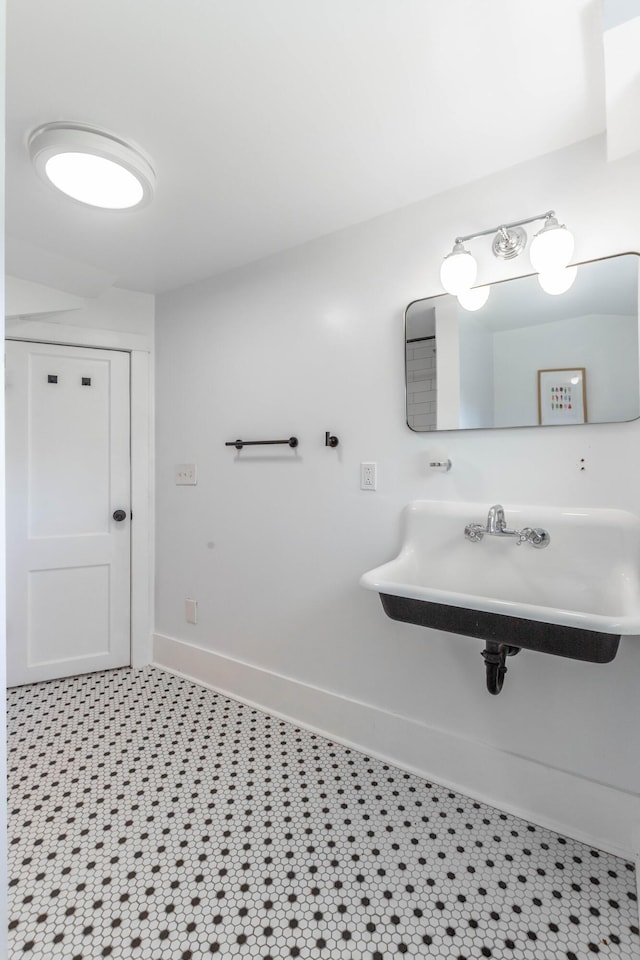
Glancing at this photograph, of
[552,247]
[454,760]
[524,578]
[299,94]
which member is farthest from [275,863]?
[299,94]

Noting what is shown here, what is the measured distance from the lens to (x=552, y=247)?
1432 millimetres

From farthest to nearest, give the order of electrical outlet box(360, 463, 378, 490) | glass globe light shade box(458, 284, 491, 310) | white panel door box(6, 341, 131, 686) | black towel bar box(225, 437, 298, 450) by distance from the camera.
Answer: white panel door box(6, 341, 131, 686) < black towel bar box(225, 437, 298, 450) < electrical outlet box(360, 463, 378, 490) < glass globe light shade box(458, 284, 491, 310)

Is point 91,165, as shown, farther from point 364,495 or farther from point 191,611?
point 191,611

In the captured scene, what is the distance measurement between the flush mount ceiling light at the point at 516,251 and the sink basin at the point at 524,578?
30.4 inches

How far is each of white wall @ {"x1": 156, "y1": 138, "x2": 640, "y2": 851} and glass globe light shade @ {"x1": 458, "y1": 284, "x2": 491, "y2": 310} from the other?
0.08 metres

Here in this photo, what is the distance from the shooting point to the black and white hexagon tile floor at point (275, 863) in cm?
121

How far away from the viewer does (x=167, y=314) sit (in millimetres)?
2775

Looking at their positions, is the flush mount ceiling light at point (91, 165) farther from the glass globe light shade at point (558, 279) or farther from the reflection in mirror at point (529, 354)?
the glass globe light shade at point (558, 279)

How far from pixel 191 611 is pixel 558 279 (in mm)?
2341

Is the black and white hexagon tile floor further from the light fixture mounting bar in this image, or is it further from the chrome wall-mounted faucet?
the light fixture mounting bar

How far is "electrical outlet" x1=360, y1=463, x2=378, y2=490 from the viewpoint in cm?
197

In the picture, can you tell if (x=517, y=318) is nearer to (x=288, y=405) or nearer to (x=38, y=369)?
(x=288, y=405)

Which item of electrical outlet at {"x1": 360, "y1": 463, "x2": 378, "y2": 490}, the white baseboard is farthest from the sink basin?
the white baseboard

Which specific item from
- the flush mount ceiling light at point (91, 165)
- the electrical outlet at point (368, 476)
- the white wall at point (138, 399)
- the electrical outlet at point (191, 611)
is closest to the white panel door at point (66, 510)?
the white wall at point (138, 399)
